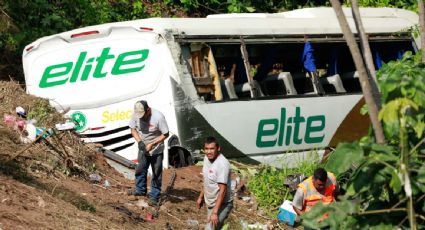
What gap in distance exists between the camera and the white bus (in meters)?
15.7

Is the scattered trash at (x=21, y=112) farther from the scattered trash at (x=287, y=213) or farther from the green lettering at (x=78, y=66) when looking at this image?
the scattered trash at (x=287, y=213)

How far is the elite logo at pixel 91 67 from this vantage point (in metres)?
15.9

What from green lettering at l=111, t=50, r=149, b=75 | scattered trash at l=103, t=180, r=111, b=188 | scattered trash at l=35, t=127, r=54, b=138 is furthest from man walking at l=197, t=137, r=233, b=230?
green lettering at l=111, t=50, r=149, b=75

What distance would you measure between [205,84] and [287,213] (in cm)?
249

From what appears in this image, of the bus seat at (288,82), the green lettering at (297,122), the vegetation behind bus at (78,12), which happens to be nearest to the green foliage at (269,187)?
the green lettering at (297,122)

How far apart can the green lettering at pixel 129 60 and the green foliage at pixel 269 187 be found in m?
2.47

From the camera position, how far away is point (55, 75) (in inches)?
650

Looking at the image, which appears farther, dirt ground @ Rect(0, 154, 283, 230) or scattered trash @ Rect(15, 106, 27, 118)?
scattered trash @ Rect(15, 106, 27, 118)

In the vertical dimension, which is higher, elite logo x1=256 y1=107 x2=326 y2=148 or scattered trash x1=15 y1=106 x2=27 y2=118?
scattered trash x1=15 y1=106 x2=27 y2=118

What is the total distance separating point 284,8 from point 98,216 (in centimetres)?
1412

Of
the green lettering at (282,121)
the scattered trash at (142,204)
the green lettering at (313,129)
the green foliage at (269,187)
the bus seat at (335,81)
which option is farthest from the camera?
the bus seat at (335,81)

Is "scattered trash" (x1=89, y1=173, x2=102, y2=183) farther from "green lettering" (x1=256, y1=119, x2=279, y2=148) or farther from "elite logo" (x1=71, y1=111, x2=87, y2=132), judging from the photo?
"green lettering" (x1=256, y1=119, x2=279, y2=148)

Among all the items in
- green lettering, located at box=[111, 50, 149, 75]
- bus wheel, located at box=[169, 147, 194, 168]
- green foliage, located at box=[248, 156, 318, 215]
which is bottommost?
green foliage, located at box=[248, 156, 318, 215]

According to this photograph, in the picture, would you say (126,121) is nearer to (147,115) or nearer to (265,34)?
(147,115)
